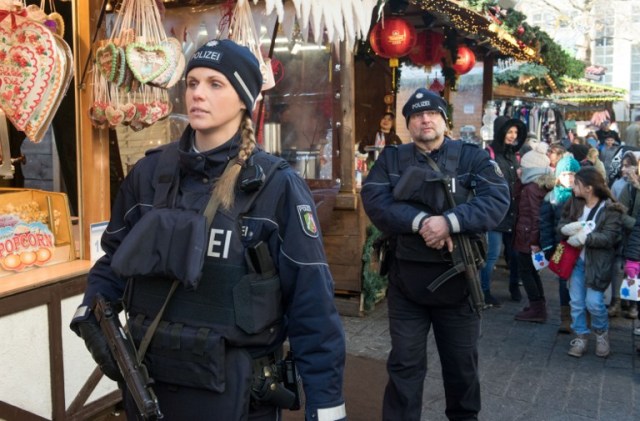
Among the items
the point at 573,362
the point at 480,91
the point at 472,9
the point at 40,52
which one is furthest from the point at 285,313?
the point at 480,91

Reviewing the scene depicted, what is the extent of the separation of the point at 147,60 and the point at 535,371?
12.7ft

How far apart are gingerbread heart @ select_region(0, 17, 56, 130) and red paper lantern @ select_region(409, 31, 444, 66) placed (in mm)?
6268

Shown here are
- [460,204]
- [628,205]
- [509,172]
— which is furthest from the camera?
[509,172]

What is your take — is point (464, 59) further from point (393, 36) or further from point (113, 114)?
point (113, 114)

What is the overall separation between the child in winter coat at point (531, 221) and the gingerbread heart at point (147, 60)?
14.2 feet

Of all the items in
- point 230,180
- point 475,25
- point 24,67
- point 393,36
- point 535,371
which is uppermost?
point 475,25

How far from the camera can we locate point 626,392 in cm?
479

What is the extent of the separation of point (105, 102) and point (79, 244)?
2.98ft

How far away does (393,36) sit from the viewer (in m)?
7.46

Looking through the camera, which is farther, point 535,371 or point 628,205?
point 628,205

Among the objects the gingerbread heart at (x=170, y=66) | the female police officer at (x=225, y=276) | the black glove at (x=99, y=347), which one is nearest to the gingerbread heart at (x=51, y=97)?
the gingerbread heart at (x=170, y=66)

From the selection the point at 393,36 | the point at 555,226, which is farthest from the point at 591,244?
the point at 393,36

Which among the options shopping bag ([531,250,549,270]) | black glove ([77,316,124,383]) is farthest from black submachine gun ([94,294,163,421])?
shopping bag ([531,250,549,270])

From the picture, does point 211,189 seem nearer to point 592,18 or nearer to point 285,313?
point 285,313
